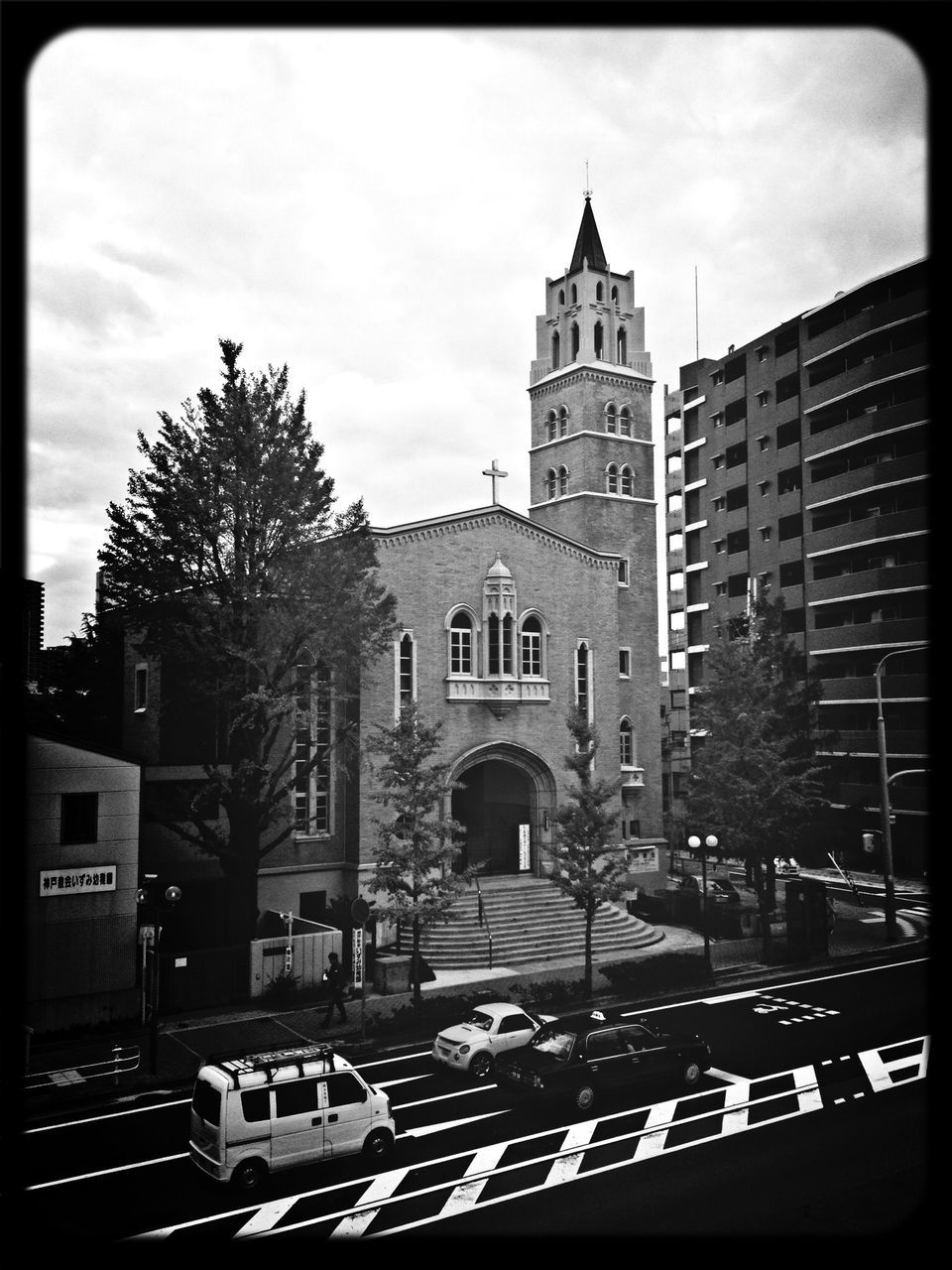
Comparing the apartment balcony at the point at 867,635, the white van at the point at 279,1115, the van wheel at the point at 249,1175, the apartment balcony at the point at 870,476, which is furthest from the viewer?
the apartment balcony at the point at 870,476

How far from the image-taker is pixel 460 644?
33469 millimetres

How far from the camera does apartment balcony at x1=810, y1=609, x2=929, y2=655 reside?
42156mm

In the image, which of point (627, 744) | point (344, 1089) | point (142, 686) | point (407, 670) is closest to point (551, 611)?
point (407, 670)

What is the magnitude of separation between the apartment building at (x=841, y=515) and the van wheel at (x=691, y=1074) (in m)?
20.9

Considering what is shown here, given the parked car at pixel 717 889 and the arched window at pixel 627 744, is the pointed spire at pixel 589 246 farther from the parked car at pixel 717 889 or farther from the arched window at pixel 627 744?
the parked car at pixel 717 889

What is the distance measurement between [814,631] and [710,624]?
11275 mm

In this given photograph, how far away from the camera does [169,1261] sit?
2.42 metres

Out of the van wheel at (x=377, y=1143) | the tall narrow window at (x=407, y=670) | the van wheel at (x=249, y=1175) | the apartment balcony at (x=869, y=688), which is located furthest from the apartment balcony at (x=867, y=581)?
the van wheel at (x=249, y=1175)

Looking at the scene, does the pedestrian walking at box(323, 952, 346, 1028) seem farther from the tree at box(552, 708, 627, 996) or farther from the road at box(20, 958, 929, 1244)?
the tree at box(552, 708, 627, 996)

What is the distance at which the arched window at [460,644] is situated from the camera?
3331cm

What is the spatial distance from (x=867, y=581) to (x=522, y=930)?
25616 mm

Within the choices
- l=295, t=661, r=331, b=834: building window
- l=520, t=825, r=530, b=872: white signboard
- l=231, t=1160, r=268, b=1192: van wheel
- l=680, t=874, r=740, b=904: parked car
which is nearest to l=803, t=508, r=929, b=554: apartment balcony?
l=680, t=874, r=740, b=904: parked car

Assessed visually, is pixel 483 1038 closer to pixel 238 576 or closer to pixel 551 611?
pixel 238 576

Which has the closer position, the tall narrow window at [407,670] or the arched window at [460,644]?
the tall narrow window at [407,670]
